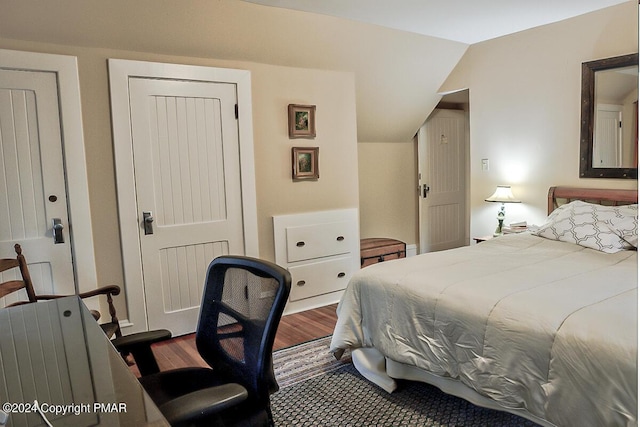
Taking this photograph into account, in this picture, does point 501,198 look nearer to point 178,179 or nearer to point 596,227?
point 596,227

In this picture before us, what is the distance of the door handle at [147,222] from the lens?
10.6 feet

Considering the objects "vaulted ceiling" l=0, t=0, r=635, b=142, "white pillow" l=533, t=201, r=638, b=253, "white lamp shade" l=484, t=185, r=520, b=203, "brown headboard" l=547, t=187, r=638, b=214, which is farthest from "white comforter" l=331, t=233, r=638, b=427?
"vaulted ceiling" l=0, t=0, r=635, b=142

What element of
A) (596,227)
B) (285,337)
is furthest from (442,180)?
(285,337)

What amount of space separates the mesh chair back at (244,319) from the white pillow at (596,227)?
2.46m

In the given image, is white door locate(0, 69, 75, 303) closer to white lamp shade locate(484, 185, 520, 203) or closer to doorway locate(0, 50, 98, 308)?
doorway locate(0, 50, 98, 308)

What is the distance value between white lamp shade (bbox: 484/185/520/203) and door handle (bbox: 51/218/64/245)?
3.51 m

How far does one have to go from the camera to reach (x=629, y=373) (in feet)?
5.04

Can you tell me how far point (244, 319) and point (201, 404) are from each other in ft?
1.24

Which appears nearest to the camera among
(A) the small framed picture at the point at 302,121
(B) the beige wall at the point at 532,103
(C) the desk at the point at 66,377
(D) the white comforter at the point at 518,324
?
(C) the desk at the point at 66,377

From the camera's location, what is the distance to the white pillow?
9.79 ft

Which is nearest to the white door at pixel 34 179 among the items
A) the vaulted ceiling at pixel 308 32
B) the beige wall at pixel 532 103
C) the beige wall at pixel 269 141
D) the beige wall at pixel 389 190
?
the beige wall at pixel 269 141

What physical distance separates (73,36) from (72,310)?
6.15 ft

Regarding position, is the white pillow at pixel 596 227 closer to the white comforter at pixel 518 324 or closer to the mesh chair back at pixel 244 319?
the white comforter at pixel 518 324

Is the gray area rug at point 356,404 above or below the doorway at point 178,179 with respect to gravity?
below
